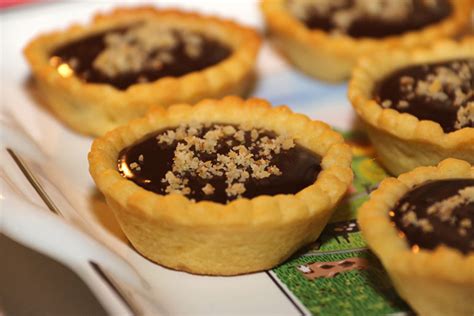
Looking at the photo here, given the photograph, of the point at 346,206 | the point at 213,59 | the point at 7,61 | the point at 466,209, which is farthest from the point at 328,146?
the point at 7,61

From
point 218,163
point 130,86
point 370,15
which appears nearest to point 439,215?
point 218,163

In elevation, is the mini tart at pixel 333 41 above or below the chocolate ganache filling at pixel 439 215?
below

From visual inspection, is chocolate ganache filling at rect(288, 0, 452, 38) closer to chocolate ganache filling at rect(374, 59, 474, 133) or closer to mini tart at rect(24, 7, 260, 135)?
mini tart at rect(24, 7, 260, 135)

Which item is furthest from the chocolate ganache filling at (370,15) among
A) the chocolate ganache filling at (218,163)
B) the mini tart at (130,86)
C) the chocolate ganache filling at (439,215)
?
the chocolate ganache filling at (439,215)

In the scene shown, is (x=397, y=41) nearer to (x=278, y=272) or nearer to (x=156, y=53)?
(x=156, y=53)

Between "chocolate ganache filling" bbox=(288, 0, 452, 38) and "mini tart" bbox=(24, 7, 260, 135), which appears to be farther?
"chocolate ganache filling" bbox=(288, 0, 452, 38)

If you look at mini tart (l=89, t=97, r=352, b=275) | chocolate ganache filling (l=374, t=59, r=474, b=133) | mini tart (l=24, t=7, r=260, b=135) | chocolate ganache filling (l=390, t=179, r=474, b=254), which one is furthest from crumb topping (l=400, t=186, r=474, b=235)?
mini tart (l=24, t=7, r=260, b=135)

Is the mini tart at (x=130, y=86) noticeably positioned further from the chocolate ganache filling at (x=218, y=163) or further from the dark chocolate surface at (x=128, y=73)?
the chocolate ganache filling at (x=218, y=163)
